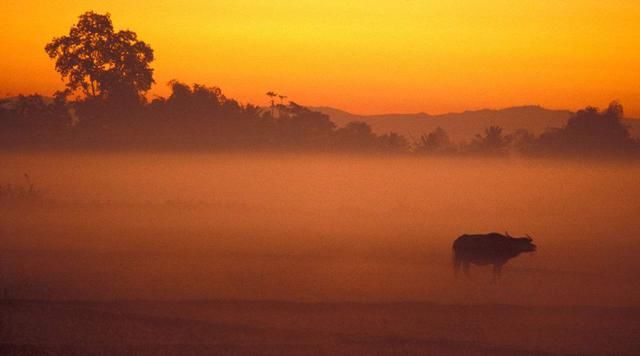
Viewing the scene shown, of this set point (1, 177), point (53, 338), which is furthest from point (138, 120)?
point (53, 338)

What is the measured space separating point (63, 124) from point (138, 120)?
5.32 metres

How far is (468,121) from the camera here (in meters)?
160

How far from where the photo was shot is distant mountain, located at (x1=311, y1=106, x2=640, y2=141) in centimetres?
14588

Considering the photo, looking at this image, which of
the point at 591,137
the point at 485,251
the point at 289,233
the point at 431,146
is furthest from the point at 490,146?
the point at 485,251

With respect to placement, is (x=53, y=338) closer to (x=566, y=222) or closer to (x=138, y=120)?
(x=566, y=222)

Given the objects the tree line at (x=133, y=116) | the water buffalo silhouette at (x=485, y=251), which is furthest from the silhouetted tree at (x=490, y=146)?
the water buffalo silhouette at (x=485, y=251)

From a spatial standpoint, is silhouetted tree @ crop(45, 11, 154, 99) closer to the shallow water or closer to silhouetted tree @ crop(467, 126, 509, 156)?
the shallow water

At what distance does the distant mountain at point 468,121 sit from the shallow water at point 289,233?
89466 mm

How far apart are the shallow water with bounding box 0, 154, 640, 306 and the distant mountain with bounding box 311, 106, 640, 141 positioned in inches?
3522

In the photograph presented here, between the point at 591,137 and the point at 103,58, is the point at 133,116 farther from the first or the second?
the point at 591,137

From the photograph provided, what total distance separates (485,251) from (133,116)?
4220cm

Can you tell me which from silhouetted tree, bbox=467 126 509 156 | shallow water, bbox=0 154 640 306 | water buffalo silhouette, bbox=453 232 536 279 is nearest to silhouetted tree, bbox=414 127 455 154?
silhouetted tree, bbox=467 126 509 156

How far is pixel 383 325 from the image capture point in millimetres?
13727

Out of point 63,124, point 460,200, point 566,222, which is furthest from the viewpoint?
point 63,124
